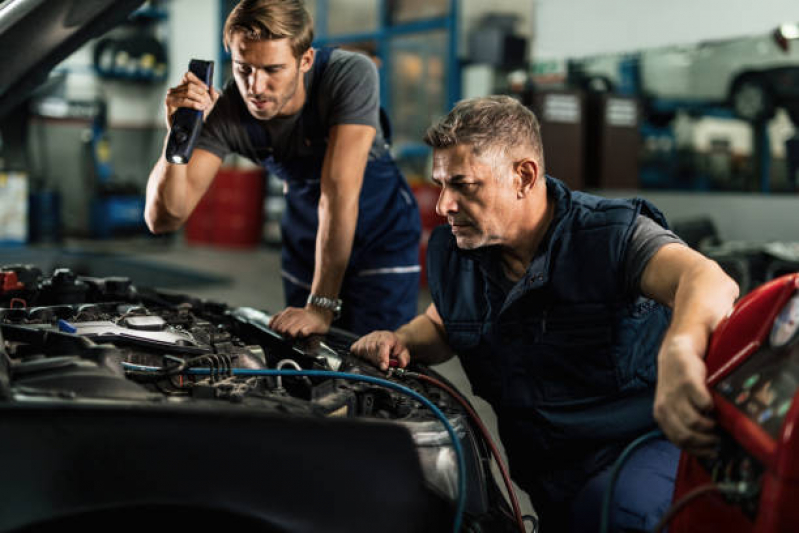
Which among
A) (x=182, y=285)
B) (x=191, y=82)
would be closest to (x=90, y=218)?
(x=182, y=285)

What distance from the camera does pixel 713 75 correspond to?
6934 millimetres

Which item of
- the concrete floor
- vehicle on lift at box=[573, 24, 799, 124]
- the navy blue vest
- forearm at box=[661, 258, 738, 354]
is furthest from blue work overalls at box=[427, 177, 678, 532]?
vehicle on lift at box=[573, 24, 799, 124]

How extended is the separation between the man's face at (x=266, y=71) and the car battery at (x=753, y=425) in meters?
1.19

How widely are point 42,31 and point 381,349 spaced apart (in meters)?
0.87

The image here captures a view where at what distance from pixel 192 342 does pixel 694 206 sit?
5.76 m

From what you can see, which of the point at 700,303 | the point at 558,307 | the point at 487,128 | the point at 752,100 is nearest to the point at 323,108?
the point at 487,128

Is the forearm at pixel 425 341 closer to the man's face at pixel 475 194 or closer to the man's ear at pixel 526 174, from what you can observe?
the man's face at pixel 475 194

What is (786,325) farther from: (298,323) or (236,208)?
(236,208)

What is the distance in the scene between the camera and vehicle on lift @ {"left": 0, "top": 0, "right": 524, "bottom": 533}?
37.4 inches

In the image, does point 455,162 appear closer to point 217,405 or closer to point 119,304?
point 217,405

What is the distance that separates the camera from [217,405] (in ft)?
3.57

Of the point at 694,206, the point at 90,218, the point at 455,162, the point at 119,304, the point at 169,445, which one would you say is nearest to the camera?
the point at 169,445

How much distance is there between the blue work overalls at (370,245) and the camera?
2.36 metres

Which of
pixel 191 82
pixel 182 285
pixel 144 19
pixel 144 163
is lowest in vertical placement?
pixel 182 285
